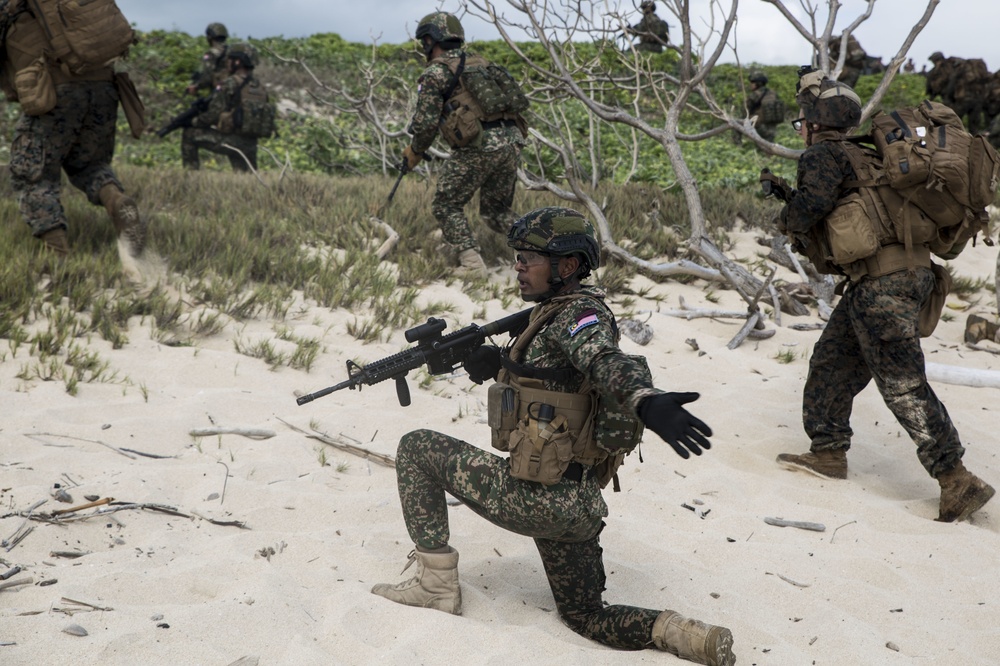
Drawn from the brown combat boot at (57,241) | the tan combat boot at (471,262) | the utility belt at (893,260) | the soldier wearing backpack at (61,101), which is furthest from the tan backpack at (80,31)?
the utility belt at (893,260)

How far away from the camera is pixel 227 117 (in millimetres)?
11203

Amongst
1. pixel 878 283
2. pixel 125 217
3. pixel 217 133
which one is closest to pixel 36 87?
pixel 125 217

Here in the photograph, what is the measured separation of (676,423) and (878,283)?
7.96ft

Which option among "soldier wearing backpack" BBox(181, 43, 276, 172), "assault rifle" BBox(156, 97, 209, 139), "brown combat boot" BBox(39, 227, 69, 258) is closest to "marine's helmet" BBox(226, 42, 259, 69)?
"soldier wearing backpack" BBox(181, 43, 276, 172)

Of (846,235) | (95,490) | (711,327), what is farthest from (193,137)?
(846,235)

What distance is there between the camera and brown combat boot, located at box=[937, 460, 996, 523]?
4.19 meters

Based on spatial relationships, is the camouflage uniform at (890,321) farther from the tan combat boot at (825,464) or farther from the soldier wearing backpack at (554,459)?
the soldier wearing backpack at (554,459)

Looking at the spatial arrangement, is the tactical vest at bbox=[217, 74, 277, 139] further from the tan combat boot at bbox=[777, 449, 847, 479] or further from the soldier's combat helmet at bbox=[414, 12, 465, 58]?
the tan combat boot at bbox=[777, 449, 847, 479]

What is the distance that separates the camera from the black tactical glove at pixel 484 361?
3100mm

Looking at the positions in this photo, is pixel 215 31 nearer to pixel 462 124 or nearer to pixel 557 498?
pixel 462 124

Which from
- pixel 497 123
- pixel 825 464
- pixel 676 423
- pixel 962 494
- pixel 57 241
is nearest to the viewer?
pixel 676 423

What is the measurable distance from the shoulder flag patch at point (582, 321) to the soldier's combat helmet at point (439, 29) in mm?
4420

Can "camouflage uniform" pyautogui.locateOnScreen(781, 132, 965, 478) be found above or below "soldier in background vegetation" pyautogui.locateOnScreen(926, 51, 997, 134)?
below

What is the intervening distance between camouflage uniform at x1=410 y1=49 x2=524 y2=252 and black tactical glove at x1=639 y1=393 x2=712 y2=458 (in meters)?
4.70
